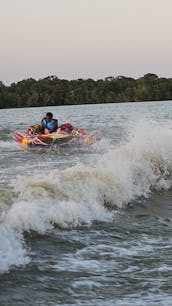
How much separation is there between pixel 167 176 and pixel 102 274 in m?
7.21

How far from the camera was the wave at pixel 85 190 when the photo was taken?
6.92 m

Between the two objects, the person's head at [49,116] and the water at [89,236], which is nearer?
the water at [89,236]

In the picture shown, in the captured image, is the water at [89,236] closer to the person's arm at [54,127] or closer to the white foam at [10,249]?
the white foam at [10,249]

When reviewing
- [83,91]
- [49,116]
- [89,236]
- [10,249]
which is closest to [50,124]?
[49,116]

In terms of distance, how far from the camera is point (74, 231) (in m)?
7.07

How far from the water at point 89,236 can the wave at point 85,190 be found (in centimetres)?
2

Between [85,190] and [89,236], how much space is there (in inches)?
77.6

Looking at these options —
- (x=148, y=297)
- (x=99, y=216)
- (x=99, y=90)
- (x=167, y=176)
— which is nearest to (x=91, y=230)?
(x=99, y=216)

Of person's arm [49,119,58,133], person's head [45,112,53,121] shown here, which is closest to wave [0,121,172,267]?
person's head [45,112,53,121]

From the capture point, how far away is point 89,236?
6.84m

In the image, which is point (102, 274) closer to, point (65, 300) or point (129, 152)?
point (65, 300)

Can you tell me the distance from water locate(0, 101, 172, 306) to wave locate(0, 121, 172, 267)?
0.7 inches

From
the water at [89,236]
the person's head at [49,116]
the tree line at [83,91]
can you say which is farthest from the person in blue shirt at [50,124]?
the tree line at [83,91]

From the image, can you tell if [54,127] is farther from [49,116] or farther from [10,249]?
[10,249]
